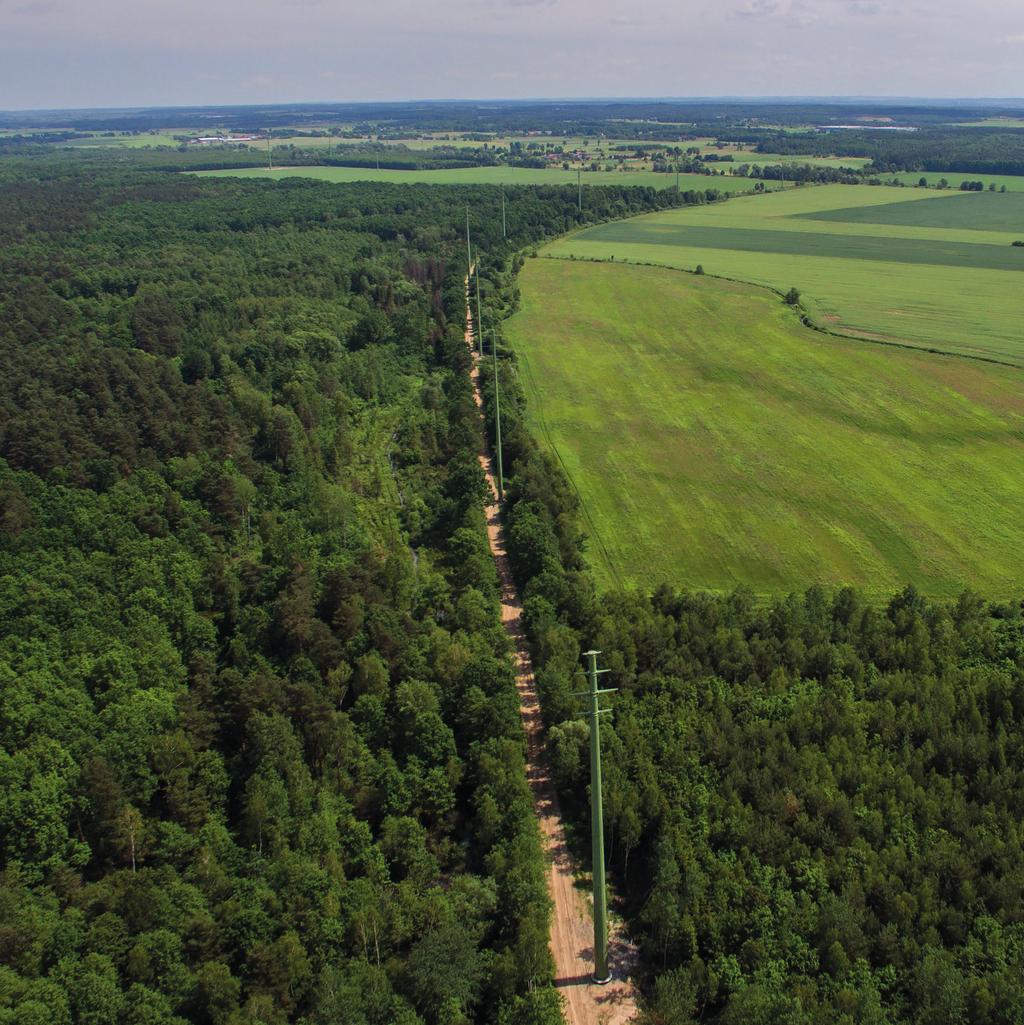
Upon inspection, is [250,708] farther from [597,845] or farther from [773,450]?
[773,450]

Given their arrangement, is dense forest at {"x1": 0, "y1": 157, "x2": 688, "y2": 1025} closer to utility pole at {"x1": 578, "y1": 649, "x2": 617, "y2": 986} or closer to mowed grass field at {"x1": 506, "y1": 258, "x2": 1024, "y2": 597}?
utility pole at {"x1": 578, "y1": 649, "x2": 617, "y2": 986}

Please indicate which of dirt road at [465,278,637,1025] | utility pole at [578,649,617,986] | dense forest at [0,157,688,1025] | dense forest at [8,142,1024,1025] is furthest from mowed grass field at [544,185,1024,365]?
utility pole at [578,649,617,986]

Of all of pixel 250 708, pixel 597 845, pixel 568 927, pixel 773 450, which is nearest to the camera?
pixel 597 845

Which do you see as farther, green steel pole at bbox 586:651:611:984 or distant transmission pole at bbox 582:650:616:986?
green steel pole at bbox 586:651:611:984

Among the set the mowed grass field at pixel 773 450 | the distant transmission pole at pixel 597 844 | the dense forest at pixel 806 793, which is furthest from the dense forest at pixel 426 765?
the mowed grass field at pixel 773 450

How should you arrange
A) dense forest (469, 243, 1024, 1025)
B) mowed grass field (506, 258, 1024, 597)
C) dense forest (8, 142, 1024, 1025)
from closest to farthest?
1. dense forest (469, 243, 1024, 1025)
2. dense forest (8, 142, 1024, 1025)
3. mowed grass field (506, 258, 1024, 597)

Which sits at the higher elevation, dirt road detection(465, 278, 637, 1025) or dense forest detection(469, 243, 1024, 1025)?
dense forest detection(469, 243, 1024, 1025)

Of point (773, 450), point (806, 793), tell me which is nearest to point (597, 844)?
point (806, 793)

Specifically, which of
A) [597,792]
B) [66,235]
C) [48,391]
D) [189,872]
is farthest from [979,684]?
[66,235]
